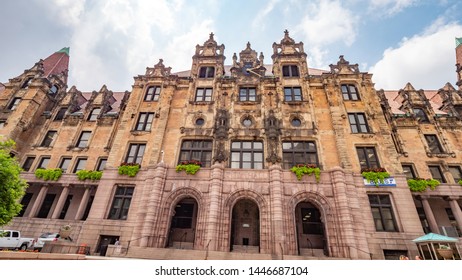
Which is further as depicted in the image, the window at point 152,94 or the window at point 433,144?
the window at point 152,94

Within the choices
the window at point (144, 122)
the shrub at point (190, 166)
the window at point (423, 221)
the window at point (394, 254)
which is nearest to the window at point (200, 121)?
the shrub at point (190, 166)

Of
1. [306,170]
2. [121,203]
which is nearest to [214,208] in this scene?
[306,170]

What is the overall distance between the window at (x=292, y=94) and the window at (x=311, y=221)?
1215 cm

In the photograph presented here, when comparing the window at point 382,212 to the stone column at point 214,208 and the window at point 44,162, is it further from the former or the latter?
the window at point 44,162

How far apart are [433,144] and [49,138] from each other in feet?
150

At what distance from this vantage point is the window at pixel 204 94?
25.3m

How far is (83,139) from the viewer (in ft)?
88.0

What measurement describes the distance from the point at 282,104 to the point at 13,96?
3569 cm

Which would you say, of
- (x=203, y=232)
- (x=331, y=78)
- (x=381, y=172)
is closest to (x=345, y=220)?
(x=381, y=172)

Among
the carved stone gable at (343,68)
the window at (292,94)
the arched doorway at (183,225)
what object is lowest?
the arched doorway at (183,225)

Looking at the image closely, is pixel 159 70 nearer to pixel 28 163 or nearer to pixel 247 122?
pixel 247 122

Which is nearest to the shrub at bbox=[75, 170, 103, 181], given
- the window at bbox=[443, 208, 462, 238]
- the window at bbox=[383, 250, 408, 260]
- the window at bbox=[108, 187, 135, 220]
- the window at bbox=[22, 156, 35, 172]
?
the window at bbox=[108, 187, 135, 220]

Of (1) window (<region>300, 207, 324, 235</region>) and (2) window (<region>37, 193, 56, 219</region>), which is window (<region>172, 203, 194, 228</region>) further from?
(2) window (<region>37, 193, 56, 219</region>)

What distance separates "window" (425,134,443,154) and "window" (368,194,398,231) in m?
10.3
